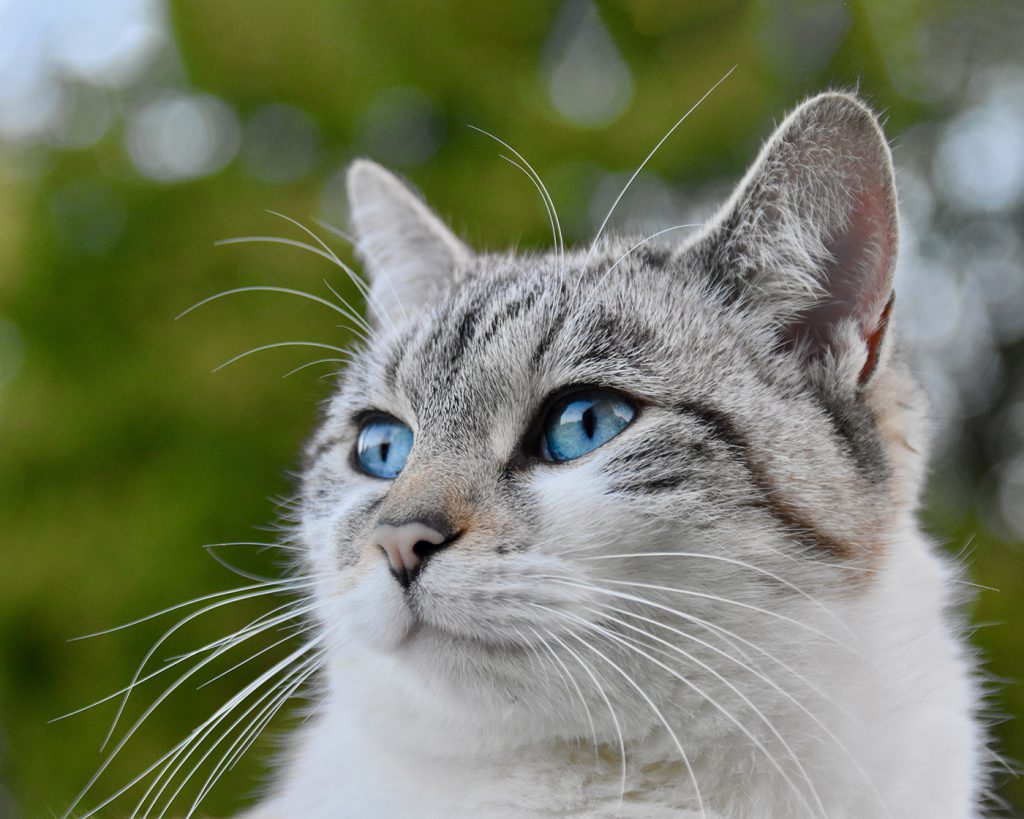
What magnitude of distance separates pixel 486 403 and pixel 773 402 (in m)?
0.41

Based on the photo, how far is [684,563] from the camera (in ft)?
3.87

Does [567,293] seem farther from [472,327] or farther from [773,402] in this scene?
[773,402]

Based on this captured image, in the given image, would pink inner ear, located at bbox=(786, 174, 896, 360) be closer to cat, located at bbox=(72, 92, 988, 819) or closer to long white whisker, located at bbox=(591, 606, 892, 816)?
cat, located at bbox=(72, 92, 988, 819)

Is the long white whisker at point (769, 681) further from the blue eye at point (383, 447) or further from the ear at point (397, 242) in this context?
the ear at point (397, 242)

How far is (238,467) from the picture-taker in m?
2.94

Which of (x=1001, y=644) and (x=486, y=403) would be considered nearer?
(x=486, y=403)

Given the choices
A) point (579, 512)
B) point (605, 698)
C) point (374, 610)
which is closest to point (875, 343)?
point (579, 512)

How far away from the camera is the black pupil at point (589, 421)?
131cm

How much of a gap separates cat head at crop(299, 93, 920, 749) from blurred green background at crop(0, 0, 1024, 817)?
1279 mm

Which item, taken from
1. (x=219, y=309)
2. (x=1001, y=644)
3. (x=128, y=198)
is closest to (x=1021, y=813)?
(x=1001, y=644)

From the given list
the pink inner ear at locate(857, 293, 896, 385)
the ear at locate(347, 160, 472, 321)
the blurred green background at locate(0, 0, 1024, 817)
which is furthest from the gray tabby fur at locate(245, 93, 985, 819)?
the blurred green background at locate(0, 0, 1024, 817)

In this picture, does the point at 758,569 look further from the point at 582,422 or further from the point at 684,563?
A: the point at 582,422

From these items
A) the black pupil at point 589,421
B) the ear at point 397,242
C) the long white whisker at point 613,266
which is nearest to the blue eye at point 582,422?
the black pupil at point 589,421

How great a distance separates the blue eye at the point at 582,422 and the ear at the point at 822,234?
30cm
